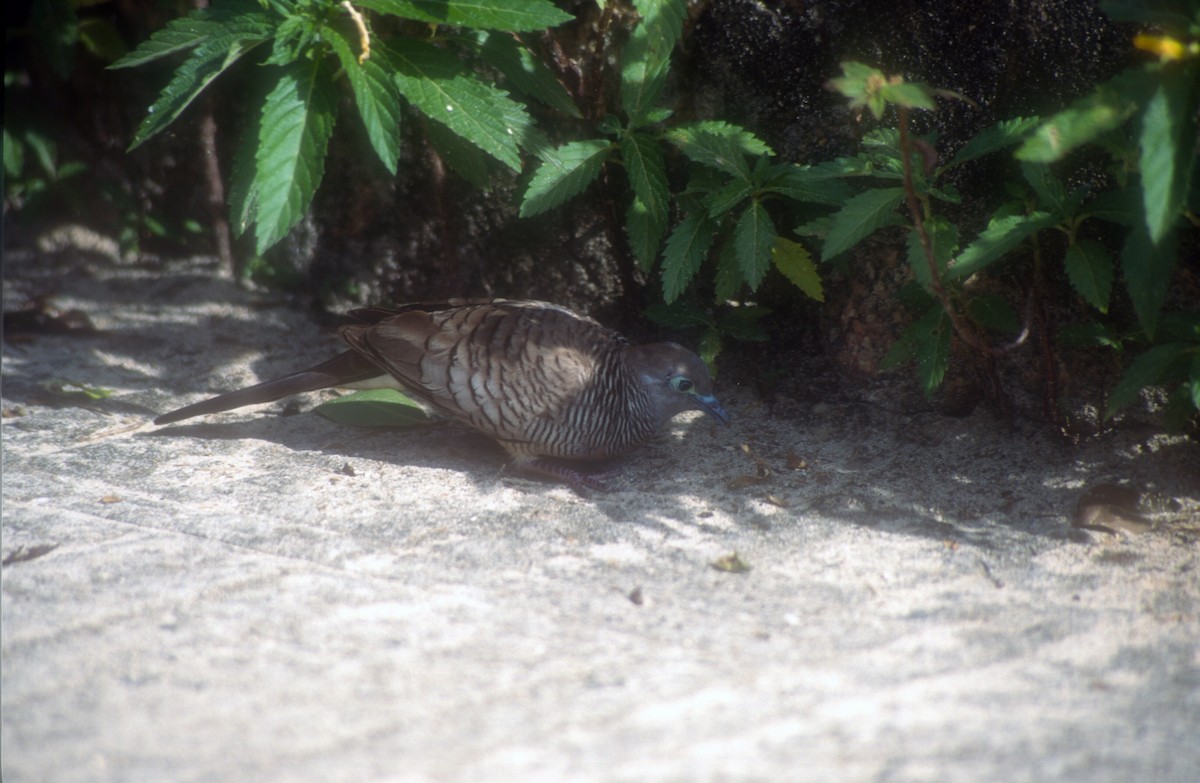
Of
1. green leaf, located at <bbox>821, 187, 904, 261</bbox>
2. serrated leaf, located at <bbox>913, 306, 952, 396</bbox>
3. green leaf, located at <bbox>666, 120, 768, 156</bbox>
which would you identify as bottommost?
serrated leaf, located at <bbox>913, 306, 952, 396</bbox>

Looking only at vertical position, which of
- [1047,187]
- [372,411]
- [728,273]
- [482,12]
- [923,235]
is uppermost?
[482,12]

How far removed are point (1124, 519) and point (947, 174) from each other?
5.03 feet

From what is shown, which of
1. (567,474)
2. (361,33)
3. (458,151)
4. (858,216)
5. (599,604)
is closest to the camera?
(599,604)

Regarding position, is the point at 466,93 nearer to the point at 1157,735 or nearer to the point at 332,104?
the point at 332,104

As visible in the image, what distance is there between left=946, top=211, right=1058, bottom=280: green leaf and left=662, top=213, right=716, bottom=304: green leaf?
3.34 ft

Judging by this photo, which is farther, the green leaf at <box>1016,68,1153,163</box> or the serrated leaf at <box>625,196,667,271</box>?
the serrated leaf at <box>625,196,667,271</box>

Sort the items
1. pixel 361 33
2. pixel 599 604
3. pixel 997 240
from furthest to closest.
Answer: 1. pixel 361 33
2. pixel 997 240
3. pixel 599 604

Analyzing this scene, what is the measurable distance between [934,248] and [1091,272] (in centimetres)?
50

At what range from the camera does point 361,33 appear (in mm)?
3477

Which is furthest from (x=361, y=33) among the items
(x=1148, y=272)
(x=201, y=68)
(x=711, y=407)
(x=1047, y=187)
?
(x=1148, y=272)

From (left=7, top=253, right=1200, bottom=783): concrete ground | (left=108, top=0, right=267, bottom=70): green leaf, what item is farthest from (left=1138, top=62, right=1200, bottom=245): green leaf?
(left=108, top=0, right=267, bottom=70): green leaf

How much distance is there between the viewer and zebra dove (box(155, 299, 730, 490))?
3.99 m

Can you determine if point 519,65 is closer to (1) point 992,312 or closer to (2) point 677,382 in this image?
(2) point 677,382

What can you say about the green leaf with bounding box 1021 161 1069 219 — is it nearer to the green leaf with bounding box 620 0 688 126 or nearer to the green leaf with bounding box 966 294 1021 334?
the green leaf with bounding box 966 294 1021 334
